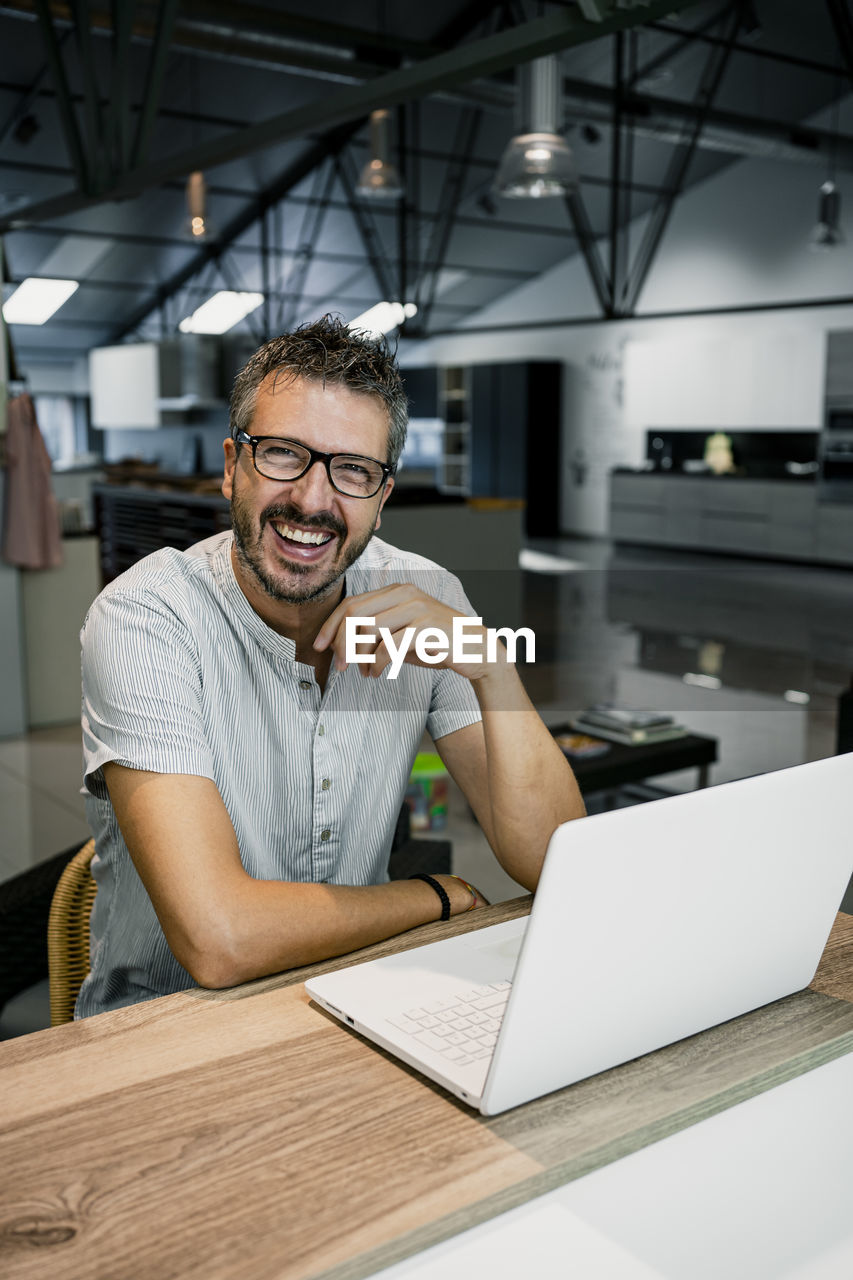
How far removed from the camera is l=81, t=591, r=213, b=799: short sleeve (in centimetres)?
132

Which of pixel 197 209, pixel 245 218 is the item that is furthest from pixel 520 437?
pixel 197 209

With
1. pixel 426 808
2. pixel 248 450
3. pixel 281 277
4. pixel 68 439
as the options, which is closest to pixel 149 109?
pixel 426 808

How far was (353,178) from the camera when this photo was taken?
13.5m

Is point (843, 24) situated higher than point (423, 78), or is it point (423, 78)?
point (843, 24)

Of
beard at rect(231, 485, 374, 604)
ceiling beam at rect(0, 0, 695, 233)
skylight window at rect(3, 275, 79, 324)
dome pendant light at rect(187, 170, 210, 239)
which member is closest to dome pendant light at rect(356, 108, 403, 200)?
dome pendant light at rect(187, 170, 210, 239)

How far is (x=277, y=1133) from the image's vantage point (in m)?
0.87

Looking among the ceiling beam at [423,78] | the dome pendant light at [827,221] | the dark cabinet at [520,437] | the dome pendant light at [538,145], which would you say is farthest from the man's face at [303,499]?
the dark cabinet at [520,437]

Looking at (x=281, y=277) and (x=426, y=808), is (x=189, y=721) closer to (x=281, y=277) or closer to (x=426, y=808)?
(x=426, y=808)

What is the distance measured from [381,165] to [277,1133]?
7.54 metres

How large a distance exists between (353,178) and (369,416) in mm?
13126

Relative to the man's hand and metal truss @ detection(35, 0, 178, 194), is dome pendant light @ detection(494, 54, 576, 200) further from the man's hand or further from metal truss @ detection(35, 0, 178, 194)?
the man's hand

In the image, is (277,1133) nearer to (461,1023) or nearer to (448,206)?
(461,1023)

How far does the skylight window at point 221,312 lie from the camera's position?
1644 centimetres

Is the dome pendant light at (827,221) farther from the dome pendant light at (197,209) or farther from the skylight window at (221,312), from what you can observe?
the skylight window at (221,312)
